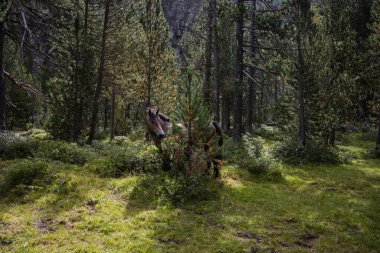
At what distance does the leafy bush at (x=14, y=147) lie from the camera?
1412 centimetres

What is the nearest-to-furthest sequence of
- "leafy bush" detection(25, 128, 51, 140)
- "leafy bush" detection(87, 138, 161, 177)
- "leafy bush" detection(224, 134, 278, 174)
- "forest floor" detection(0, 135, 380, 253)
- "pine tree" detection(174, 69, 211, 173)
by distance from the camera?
"forest floor" detection(0, 135, 380, 253), "pine tree" detection(174, 69, 211, 173), "leafy bush" detection(87, 138, 161, 177), "leafy bush" detection(224, 134, 278, 174), "leafy bush" detection(25, 128, 51, 140)

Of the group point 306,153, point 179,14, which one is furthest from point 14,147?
Answer: point 179,14

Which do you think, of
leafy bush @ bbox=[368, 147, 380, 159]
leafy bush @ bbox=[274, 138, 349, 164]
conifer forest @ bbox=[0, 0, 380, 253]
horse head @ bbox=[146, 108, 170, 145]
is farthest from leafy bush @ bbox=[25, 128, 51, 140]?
leafy bush @ bbox=[368, 147, 380, 159]

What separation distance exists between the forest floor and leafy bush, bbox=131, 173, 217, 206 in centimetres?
24

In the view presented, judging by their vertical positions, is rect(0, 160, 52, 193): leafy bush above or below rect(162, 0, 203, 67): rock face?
below

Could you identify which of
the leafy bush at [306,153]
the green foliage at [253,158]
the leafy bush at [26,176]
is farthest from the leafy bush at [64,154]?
the leafy bush at [306,153]

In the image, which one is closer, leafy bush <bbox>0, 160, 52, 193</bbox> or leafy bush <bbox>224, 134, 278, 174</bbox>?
leafy bush <bbox>0, 160, 52, 193</bbox>

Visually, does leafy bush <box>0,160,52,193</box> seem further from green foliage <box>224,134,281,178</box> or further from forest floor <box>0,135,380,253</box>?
green foliage <box>224,134,281,178</box>

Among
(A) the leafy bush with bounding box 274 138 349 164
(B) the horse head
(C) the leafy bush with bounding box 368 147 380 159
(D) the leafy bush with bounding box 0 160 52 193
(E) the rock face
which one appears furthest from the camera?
(E) the rock face

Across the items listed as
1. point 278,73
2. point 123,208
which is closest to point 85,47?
point 278,73

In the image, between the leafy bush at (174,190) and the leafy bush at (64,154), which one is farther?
the leafy bush at (64,154)

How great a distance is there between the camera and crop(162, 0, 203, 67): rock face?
132 m

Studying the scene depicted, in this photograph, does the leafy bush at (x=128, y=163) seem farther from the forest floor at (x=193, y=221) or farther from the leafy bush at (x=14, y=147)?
the leafy bush at (x=14, y=147)

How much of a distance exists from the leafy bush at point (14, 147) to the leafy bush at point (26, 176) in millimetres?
3338
